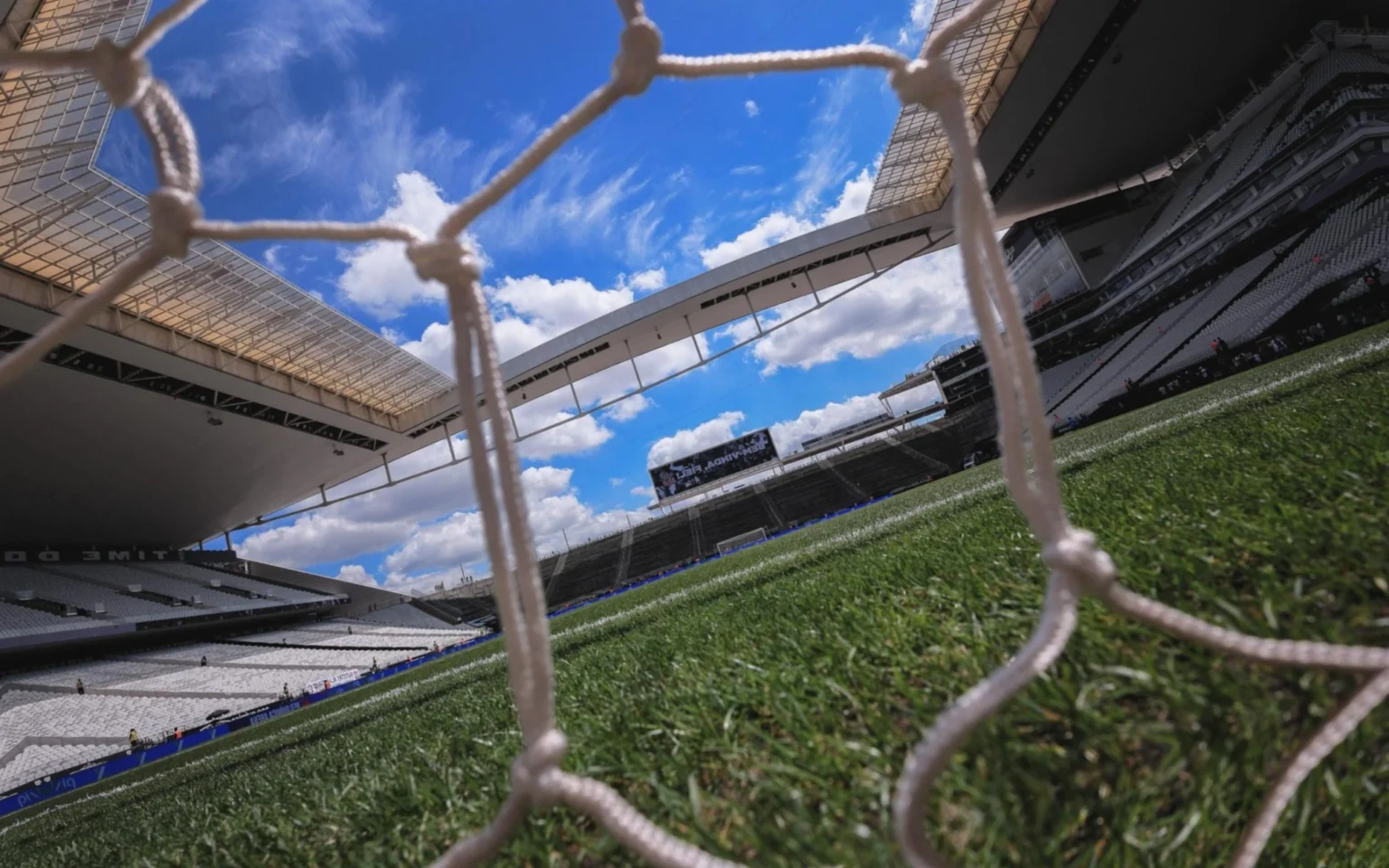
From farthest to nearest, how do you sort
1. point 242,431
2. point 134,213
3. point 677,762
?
point 242,431, point 134,213, point 677,762

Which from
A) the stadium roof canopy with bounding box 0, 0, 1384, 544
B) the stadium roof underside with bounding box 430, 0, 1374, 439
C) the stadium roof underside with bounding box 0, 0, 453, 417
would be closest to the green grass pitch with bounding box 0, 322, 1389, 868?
the stadium roof underside with bounding box 0, 0, 453, 417

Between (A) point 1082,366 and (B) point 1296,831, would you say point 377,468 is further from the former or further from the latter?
(A) point 1082,366

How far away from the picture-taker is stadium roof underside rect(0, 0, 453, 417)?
9.07 metres

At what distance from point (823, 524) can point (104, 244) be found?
51.5ft

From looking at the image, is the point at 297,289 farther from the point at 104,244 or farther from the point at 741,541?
the point at 741,541

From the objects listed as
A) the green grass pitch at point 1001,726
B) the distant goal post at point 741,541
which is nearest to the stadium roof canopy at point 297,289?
the green grass pitch at point 1001,726

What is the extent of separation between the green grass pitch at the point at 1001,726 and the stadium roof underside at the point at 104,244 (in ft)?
21.0

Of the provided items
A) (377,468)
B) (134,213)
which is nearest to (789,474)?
(377,468)

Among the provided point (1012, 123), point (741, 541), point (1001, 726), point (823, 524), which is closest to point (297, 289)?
point (823, 524)

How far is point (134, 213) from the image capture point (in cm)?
1132

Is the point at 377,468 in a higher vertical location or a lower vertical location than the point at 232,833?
higher

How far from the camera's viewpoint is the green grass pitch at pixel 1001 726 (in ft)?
2.11

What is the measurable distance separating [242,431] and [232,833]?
877 inches

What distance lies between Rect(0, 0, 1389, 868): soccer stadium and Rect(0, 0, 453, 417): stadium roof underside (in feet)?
0.27
